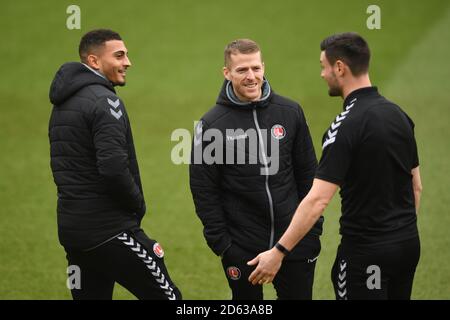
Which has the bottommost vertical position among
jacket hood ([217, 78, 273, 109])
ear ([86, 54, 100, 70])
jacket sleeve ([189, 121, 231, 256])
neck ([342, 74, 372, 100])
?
jacket sleeve ([189, 121, 231, 256])

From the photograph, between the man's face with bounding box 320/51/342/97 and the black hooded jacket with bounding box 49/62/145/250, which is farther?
the black hooded jacket with bounding box 49/62/145/250

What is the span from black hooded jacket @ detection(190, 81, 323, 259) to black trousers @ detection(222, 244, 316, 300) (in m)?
0.05

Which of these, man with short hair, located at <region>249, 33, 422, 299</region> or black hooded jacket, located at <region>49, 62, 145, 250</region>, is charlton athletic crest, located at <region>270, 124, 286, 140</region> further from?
Answer: black hooded jacket, located at <region>49, 62, 145, 250</region>

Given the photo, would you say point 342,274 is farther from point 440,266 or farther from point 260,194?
point 440,266

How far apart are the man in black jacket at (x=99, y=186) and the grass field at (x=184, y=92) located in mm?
1916

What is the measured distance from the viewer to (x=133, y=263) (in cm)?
546

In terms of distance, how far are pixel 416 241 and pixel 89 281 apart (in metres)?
2.17

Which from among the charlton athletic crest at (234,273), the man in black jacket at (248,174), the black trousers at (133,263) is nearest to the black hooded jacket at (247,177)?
the man in black jacket at (248,174)

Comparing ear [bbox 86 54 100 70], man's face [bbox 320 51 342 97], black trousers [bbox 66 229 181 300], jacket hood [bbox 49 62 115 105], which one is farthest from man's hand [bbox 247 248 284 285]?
ear [bbox 86 54 100 70]

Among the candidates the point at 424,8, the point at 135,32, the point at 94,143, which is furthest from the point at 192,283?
the point at 424,8

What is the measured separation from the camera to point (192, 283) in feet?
25.0

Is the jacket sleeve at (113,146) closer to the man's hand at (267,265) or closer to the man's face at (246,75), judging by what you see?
the man's face at (246,75)

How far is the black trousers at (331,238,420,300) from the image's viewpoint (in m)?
4.78

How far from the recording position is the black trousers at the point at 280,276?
18.0ft
